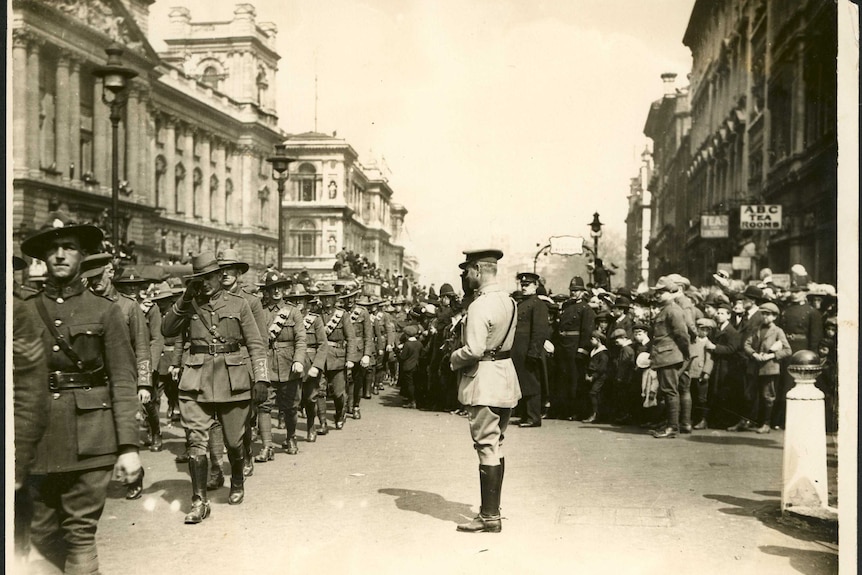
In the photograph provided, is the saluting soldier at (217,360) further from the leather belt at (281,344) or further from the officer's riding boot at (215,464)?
the leather belt at (281,344)

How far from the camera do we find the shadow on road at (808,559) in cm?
571

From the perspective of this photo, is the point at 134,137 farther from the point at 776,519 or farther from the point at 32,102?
the point at 776,519

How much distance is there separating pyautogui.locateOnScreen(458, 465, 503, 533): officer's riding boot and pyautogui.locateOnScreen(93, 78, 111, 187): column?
22596mm

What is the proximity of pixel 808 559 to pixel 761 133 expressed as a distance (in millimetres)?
12240

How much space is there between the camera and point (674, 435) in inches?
421

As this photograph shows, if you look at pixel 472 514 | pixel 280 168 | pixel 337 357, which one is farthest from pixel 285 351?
pixel 280 168

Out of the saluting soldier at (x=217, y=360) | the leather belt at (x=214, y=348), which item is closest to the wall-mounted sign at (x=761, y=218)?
the saluting soldier at (x=217, y=360)

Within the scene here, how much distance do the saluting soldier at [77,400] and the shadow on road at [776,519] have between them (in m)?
4.60

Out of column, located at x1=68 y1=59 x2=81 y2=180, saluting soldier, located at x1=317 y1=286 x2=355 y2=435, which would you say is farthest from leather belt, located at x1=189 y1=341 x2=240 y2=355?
column, located at x1=68 y1=59 x2=81 y2=180

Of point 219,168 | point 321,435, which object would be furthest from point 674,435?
point 219,168

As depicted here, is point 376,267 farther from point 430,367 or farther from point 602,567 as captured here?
point 602,567

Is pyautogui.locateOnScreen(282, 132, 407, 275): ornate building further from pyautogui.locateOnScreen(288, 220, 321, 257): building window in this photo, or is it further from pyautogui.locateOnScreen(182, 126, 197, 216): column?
pyautogui.locateOnScreen(182, 126, 197, 216): column

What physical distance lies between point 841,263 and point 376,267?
1395cm

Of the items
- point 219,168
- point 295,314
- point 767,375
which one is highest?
point 219,168
